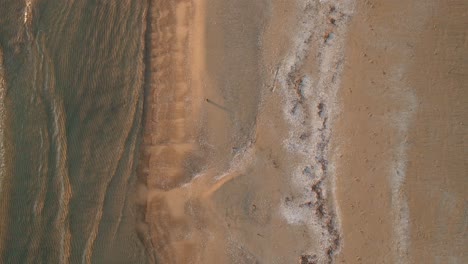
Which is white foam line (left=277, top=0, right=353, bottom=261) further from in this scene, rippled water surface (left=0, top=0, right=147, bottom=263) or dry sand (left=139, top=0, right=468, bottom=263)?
rippled water surface (left=0, top=0, right=147, bottom=263)

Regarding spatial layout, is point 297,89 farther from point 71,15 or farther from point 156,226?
point 71,15

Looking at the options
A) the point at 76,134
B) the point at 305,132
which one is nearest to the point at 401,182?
the point at 305,132

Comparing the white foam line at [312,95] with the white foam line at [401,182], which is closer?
the white foam line at [401,182]

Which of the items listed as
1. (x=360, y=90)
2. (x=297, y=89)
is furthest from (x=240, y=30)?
(x=360, y=90)

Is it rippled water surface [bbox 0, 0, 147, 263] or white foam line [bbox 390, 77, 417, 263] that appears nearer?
white foam line [bbox 390, 77, 417, 263]

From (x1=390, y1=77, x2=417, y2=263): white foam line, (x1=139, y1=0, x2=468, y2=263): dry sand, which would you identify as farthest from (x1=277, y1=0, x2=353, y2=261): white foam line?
(x1=390, y1=77, x2=417, y2=263): white foam line

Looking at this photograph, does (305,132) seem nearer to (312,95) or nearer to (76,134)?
(312,95)

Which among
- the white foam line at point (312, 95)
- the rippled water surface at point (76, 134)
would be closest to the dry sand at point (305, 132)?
the white foam line at point (312, 95)

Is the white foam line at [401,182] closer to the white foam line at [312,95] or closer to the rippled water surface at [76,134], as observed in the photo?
the white foam line at [312,95]
